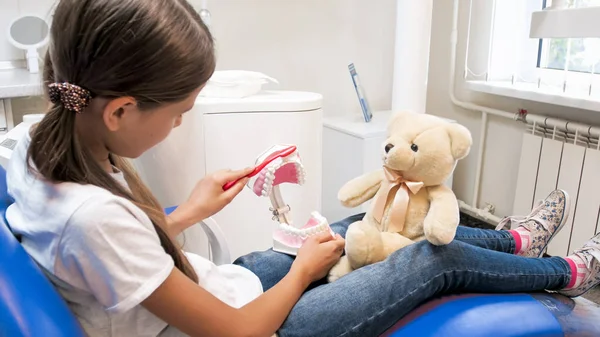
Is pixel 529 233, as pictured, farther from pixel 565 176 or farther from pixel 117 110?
pixel 117 110

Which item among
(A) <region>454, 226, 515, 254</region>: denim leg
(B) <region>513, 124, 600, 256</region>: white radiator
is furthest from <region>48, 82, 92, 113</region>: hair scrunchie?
(B) <region>513, 124, 600, 256</region>: white radiator

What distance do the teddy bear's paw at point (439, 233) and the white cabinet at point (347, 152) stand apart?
94 cm

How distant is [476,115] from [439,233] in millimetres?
1512

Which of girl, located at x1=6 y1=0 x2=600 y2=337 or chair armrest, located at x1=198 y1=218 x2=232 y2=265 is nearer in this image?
girl, located at x1=6 y1=0 x2=600 y2=337

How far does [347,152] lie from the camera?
81.4 inches

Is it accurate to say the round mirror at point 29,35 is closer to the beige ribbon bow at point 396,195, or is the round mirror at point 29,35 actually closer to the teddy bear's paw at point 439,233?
the beige ribbon bow at point 396,195

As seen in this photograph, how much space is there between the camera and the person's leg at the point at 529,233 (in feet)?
4.09

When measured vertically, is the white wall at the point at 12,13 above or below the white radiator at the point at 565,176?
above

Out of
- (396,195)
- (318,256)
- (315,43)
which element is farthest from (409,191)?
(315,43)

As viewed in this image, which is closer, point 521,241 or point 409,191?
point 409,191

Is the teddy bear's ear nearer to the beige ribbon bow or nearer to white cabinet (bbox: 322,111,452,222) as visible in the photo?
the beige ribbon bow

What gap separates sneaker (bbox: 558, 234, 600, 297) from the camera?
45.2 inches

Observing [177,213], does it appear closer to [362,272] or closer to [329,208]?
[362,272]

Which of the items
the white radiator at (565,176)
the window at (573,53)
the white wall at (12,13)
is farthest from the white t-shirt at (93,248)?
the window at (573,53)
